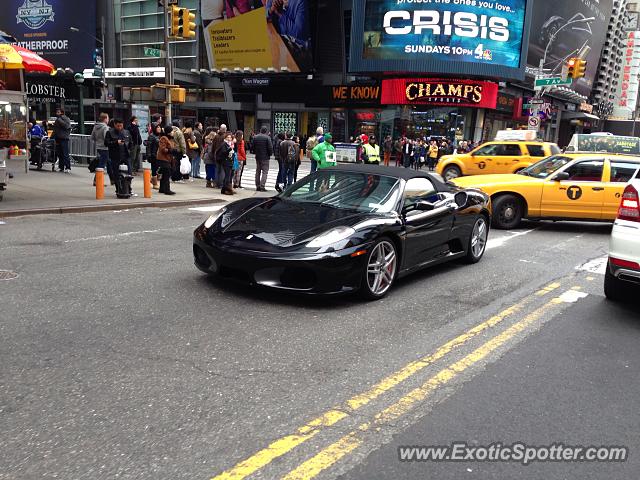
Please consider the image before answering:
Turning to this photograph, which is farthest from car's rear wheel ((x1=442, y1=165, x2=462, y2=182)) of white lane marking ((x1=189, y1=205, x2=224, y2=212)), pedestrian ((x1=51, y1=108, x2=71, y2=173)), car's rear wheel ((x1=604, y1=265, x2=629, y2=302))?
car's rear wheel ((x1=604, y1=265, x2=629, y2=302))

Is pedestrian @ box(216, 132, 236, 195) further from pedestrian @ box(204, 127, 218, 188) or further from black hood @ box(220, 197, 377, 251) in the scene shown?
black hood @ box(220, 197, 377, 251)

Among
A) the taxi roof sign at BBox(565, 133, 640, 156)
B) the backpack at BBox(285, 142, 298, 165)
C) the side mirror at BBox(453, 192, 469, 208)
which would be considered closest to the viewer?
the side mirror at BBox(453, 192, 469, 208)

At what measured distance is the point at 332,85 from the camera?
132ft

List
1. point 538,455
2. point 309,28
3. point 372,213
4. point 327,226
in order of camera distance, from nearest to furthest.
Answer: point 538,455, point 327,226, point 372,213, point 309,28

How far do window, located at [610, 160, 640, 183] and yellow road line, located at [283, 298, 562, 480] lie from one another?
23.0 ft

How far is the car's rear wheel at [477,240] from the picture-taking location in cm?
795

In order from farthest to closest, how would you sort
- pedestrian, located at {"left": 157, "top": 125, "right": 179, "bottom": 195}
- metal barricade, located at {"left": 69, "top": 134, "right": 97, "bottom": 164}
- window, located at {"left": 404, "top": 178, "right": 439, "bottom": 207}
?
metal barricade, located at {"left": 69, "top": 134, "right": 97, "bottom": 164}, pedestrian, located at {"left": 157, "top": 125, "right": 179, "bottom": 195}, window, located at {"left": 404, "top": 178, "right": 439, "bottom": 207}

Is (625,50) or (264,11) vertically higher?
(625,50)

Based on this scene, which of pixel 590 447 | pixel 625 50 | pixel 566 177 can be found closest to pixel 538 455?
pixel 590 447

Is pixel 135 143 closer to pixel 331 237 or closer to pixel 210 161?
pixel 210 161

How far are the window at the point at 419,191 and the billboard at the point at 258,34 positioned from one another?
33.9 meters

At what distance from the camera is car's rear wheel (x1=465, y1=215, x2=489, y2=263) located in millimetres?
7945

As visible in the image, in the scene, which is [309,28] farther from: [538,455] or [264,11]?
[538,455]

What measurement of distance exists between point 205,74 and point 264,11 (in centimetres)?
837
